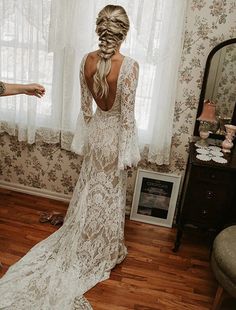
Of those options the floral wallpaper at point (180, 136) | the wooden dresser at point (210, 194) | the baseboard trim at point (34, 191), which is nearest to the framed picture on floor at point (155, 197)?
the floral wallpaper at point (180, 136)

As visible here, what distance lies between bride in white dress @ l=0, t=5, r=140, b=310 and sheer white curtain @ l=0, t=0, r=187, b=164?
56 centimetres

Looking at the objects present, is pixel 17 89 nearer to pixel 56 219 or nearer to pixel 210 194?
pixel 56 219

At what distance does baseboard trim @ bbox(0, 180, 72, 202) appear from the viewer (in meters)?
2.94

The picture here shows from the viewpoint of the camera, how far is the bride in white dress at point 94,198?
5.60ft

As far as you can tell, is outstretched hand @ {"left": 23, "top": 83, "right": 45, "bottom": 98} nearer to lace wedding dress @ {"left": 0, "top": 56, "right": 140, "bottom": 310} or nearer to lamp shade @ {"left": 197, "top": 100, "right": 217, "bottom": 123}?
lace wedding dress @ {"left": 0, "top": 56, "right": 140, "bottom": 310}

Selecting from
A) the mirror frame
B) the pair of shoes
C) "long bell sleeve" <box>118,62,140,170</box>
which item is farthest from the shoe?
Result: the mirror frame

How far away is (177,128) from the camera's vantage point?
2.52 meters

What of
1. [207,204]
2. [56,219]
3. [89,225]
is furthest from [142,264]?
[56,219]

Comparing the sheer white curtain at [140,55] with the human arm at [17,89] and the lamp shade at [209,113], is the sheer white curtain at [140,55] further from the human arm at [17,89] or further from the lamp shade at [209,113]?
the human arm at [17,89]

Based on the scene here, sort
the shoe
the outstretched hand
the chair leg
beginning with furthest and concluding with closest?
1. the shoe
2. the outstretched hand
3. the chair leg

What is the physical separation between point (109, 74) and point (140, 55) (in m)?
0.71

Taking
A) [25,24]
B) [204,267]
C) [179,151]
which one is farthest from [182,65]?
[204,267]

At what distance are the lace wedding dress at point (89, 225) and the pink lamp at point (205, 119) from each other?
656 mm

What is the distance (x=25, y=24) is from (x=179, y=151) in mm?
1580
